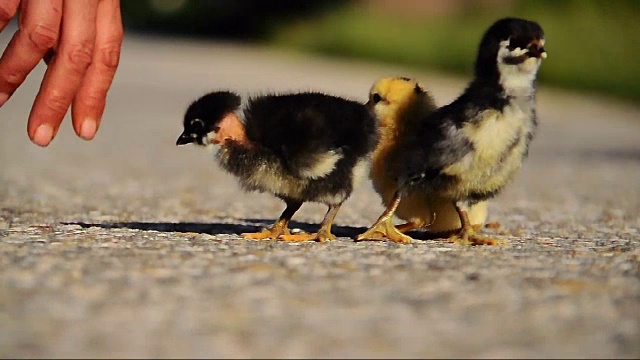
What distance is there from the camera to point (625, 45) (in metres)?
21.0

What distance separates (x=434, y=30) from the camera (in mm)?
25438

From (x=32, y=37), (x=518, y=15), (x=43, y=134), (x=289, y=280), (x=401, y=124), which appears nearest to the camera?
(x=289, y=280)

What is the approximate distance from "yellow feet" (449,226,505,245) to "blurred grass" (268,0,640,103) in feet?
42.4

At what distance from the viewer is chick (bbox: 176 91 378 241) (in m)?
4.89

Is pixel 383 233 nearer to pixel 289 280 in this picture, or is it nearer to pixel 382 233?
pixel 382 233

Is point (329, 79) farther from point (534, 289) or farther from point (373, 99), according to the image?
point (534, 289)

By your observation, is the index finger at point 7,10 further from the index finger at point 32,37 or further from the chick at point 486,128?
the chick at point 486,128

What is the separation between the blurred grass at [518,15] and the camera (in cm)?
2012

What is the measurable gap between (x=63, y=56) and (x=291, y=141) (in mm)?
1026

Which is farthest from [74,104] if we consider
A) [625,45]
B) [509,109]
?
[625,45]

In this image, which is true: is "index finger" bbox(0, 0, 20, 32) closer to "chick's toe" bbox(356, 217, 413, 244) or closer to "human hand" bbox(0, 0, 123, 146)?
"human hand" bbox(0, 0, 123, 146)

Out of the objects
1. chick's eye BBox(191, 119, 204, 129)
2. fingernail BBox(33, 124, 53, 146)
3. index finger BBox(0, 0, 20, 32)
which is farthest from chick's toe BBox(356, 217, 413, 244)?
index finger BBox(0, 0, 20, 32)

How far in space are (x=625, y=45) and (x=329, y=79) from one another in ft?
18.3

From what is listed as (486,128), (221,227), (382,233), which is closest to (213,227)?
(221,227)
